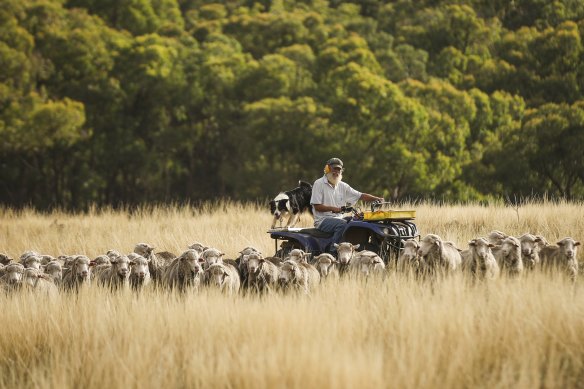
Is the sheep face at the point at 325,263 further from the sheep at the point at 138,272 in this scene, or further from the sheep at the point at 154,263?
the sheep at the point at 154,263

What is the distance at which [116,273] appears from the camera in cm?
1284

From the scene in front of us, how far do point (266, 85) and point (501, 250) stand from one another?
2717cm

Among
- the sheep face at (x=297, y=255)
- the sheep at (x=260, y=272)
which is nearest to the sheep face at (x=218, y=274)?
the sheep at (x=260, y=272)

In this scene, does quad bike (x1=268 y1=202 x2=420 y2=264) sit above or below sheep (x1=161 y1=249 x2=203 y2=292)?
above

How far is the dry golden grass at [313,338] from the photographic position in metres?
7.63

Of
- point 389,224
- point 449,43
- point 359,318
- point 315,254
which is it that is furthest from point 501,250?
point 449,43

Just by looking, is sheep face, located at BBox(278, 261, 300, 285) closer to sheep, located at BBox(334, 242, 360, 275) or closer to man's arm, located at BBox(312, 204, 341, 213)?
sheep, located at BBox(334, 242, 360, 275)

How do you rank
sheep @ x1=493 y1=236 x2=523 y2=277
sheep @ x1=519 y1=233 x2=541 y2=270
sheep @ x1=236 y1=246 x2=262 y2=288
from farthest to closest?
1. sheep @ x1=519 y1=233 x2=541 y2=270
2. sheep @ x1=493 y1=236 x2=523 y2=277
3. sheep @ x1=236 y1=246 x2=262 y2=288

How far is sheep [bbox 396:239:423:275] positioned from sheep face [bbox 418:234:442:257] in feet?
0.23

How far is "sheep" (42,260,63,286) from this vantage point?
13438mm

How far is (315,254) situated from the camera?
45.6ft

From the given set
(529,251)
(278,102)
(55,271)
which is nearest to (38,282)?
(55,271)

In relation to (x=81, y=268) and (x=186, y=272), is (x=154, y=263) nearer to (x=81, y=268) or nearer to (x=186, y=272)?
(x=81, y=268)

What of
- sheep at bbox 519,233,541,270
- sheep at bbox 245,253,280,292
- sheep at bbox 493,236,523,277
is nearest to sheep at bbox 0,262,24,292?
sheep at bbox 245,253,280,292
